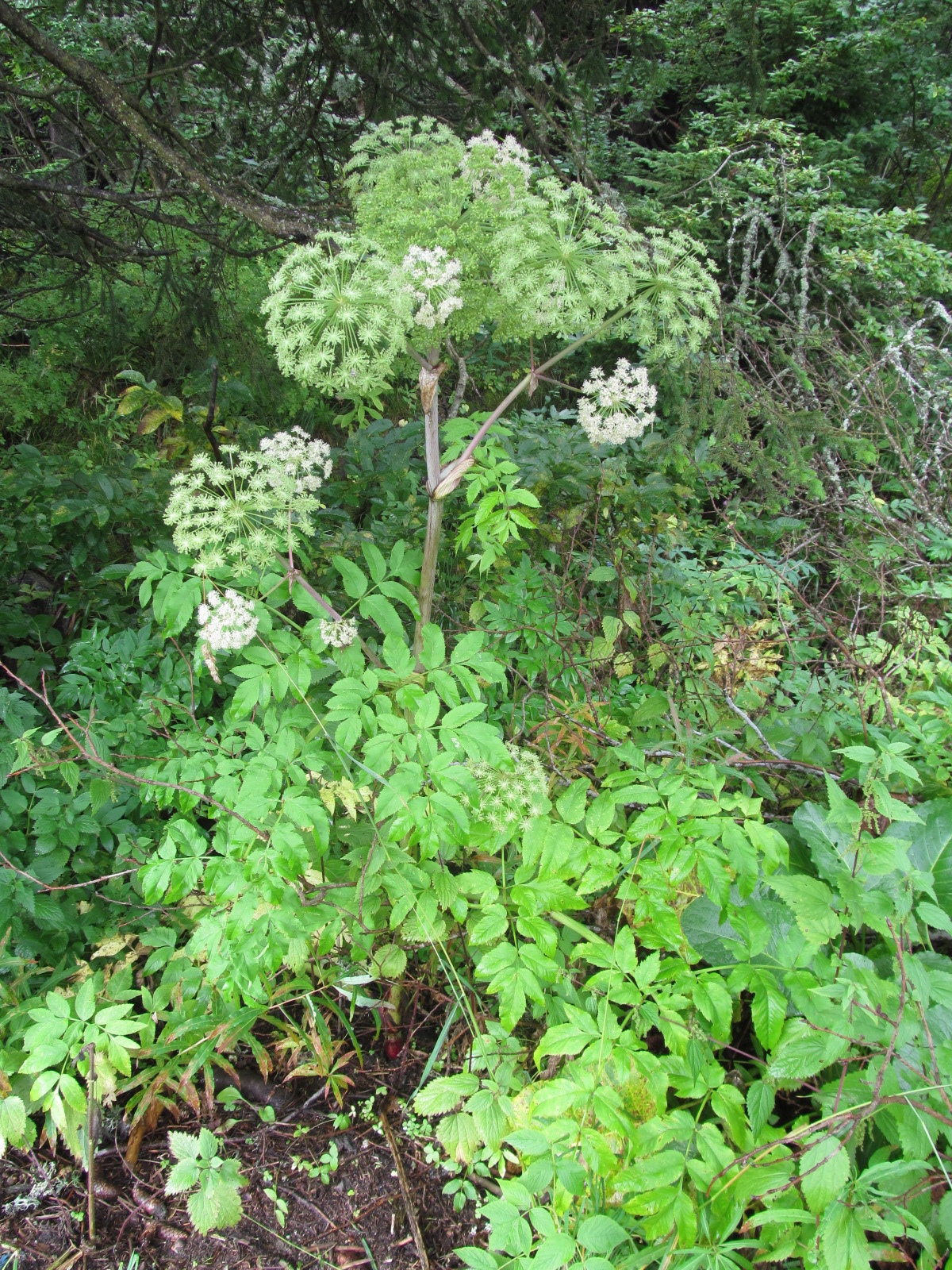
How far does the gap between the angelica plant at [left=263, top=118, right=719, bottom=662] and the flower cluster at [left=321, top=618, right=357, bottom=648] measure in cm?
43

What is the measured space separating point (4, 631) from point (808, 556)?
377 centimetres

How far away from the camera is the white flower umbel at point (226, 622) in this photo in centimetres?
168

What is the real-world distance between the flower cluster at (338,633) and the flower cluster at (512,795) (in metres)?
0.45

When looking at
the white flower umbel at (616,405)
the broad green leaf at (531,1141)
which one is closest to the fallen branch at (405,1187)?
the broad green leaf at (531,1141)

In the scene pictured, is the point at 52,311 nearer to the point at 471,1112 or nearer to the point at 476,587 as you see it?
the point at 476,587

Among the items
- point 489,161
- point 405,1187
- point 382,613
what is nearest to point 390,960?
point 405,1187

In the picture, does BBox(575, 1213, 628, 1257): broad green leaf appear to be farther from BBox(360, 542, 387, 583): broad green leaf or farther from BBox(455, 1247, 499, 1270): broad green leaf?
BBox(360, 542, 387, 583): broad green leaf

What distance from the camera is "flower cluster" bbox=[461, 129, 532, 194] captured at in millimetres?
1824

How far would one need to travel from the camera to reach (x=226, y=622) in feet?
5.52

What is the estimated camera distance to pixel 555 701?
8.24 ft

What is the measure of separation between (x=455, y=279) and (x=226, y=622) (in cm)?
95

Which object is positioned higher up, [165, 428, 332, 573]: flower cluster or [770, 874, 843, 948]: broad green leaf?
[165, 428, 332, 573]: flower cluster

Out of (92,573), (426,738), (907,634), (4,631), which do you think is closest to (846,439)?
(907,634)

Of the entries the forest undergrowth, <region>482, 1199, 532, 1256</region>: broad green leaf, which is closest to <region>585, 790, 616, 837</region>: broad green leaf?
the forest undergrowth
